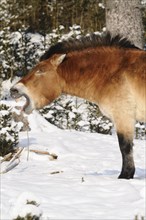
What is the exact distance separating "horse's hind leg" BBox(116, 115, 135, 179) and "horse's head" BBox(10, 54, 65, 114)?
75cm

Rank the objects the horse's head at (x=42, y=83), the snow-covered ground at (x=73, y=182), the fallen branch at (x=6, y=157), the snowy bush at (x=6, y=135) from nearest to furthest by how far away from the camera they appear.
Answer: the snow-covered ground at (x=73, y=182) < the horse's head at (x=42, y=83) < the fallen branch at (x=6, y=157) < the snowy bush at (x=6, y=135)

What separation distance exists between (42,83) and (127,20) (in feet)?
13.3

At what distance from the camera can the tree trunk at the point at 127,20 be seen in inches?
364

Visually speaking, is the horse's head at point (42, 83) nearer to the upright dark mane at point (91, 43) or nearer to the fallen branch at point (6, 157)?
the upright dark mane at point (91, 43)

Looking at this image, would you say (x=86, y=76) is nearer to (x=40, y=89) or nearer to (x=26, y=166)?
(x=40, y=89)

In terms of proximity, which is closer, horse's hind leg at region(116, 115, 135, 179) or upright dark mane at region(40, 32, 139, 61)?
horse's hind leg at region(116, 115, 135, 179)

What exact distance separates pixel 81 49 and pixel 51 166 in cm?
152

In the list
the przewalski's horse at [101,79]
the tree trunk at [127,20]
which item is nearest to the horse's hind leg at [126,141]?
the przewalski's horse at [101,79]

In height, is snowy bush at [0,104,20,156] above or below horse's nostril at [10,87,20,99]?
below

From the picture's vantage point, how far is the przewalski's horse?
533 centimetres

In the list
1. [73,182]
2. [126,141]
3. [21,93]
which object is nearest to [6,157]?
[21,93]

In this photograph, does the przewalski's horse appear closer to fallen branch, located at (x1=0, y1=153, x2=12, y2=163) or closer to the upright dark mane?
the upright dark mane

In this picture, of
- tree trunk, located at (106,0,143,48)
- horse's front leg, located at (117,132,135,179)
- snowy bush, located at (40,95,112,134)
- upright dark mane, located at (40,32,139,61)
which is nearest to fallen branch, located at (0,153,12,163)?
upright dark mane, located at (40,32,139,61)

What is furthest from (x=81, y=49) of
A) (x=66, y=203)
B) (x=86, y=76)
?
(x=66, y=203)
